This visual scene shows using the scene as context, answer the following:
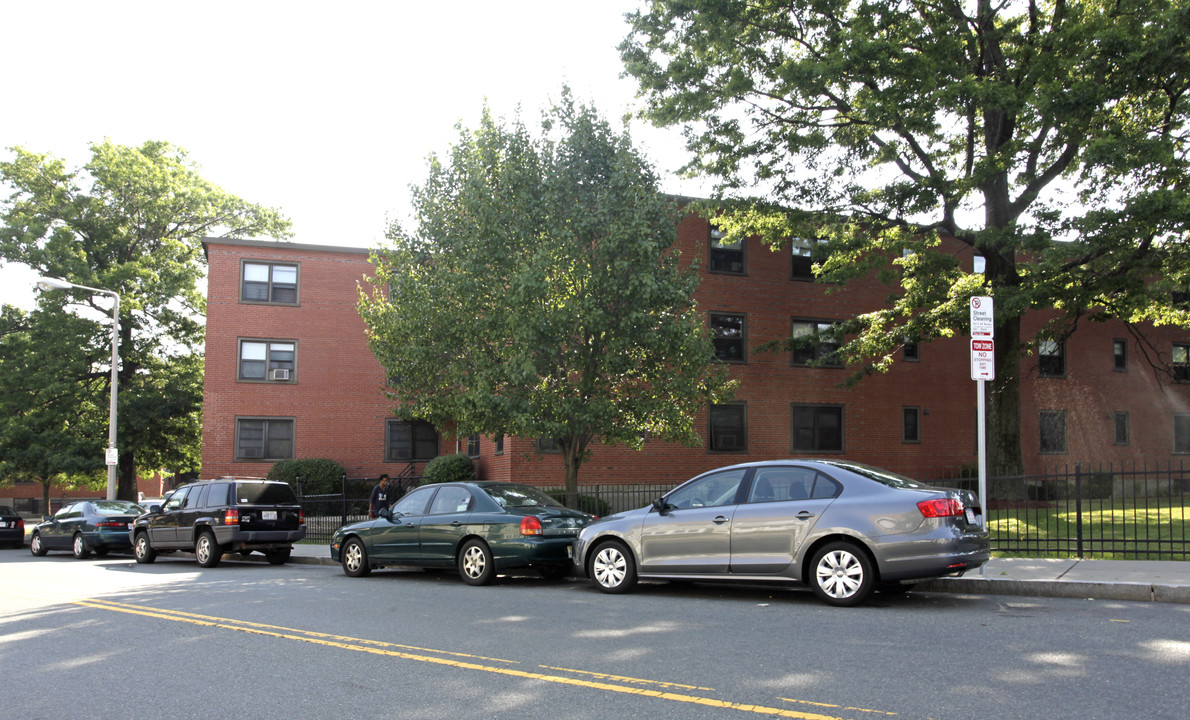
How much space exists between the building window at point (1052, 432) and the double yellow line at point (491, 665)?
2907 centimetres

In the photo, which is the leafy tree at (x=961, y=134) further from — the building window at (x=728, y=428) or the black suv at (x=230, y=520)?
the black suv at (x=230, y=520)

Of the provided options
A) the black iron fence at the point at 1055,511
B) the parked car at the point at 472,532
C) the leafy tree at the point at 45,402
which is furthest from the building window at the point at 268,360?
the parked car at the point at 472,532

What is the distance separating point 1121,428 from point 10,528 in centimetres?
3660

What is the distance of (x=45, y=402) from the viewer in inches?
1435

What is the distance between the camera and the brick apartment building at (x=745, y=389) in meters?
27.6

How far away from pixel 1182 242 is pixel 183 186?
125 ft

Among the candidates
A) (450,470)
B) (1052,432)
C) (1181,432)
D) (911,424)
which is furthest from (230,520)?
(1181,432)

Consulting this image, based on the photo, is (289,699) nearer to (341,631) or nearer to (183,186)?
(341,631)

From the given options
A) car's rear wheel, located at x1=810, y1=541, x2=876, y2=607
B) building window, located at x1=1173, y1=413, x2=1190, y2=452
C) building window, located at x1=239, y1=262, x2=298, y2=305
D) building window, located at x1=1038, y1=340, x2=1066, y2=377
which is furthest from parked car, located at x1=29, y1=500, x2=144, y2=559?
building window, located at x1=1173, y1=413, x2=1190, y2=452

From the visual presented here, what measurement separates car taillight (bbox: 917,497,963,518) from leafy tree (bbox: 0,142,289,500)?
3523 centimetres

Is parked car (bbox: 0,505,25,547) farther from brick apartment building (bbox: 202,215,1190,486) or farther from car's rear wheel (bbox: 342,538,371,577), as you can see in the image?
car's rear wheel (bbox: 342,538,371,577)

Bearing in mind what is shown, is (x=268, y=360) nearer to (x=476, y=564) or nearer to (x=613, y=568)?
(x=476, y=564)

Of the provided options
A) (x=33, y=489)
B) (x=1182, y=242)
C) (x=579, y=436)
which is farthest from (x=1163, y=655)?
(x=33, y=489)

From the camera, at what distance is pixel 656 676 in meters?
6.34
